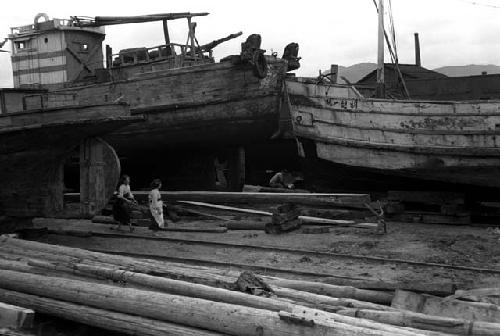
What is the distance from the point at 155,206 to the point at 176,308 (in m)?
5.76

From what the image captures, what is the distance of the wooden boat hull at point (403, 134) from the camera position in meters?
10.4

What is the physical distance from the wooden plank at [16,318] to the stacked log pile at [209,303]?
0.87 ft

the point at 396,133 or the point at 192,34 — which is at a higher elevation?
the point at 192,34

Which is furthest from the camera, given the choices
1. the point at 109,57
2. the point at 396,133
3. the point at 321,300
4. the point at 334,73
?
the point at 334,73

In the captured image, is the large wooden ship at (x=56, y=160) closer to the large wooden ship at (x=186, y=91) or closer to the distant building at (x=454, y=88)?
the large wooden ship at (x=186, y=91)

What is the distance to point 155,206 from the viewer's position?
998cm

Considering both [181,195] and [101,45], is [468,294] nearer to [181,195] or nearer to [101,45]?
[181,195]

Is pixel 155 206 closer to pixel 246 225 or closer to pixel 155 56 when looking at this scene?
pixel 246 225

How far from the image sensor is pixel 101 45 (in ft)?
56.8

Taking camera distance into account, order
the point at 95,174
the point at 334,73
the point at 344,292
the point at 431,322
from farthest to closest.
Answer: the point at 334,73 → the point at 95,174 → the point at 344,292 → the point at 431,322

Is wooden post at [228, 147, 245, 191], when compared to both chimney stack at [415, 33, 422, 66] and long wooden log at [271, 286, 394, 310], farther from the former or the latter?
chimney stack at [415, 33, 422, 66]

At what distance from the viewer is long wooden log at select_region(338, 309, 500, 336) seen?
150 inches

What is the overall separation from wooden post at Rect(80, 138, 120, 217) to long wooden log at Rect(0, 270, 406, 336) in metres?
3.38

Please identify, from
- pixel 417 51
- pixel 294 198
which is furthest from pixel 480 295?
pixel 417 51
